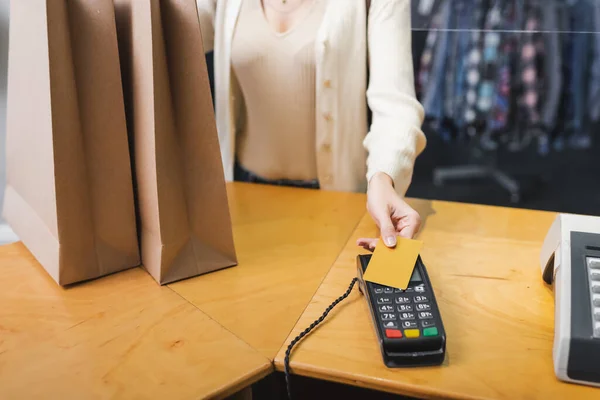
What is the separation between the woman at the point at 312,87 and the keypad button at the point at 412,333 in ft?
1.25

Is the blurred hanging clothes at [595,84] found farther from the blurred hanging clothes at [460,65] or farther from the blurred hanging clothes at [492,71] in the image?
the blurred hanging clothes at [460,65]

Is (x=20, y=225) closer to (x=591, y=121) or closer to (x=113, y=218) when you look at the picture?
(x=113, y=218)

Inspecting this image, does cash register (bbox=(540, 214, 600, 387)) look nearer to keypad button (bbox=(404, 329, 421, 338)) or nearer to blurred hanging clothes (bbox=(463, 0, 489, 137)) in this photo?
keypad button (bbox=(404, 329, 421, 338))

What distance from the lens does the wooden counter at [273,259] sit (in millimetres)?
608

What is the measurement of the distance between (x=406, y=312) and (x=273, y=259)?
24 cm

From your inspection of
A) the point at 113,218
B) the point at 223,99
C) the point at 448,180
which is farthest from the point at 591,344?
the point at 448,180

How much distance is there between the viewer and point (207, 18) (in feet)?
3.71

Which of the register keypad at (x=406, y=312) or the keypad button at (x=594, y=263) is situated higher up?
the keypad button at (x=594, y=263)

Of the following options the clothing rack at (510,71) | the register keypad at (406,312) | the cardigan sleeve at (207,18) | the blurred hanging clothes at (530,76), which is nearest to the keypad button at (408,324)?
the register keypad at (406,312)

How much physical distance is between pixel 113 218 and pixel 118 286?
0.28 feet

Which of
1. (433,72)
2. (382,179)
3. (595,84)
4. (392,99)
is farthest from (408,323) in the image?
(595,84)

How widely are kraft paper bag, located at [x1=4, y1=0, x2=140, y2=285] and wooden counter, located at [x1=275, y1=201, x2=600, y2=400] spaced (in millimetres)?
273

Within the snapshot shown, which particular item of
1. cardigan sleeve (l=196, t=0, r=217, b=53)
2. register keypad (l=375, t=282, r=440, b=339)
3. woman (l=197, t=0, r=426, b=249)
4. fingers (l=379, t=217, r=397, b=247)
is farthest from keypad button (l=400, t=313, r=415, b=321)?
cardigan sleeve (l=196, t=0, r=217, b=53)

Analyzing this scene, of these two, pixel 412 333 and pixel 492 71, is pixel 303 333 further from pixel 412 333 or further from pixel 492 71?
pixel 492 71
